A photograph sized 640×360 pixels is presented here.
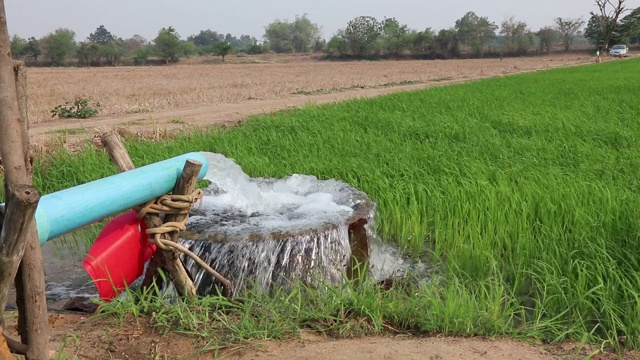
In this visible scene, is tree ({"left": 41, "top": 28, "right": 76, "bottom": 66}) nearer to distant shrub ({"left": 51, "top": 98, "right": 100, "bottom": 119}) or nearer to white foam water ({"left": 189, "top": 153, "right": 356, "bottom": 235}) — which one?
distant shrub ({"left": 51, "top": 98, "right": 100, "bottom": 119})

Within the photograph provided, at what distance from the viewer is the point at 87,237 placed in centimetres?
397

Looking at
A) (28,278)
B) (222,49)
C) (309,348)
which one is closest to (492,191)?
(309,348)

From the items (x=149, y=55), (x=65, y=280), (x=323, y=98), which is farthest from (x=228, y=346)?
(x=149, y=55)

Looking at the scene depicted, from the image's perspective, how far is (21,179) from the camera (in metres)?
1.54

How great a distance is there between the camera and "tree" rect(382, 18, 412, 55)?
57188mm

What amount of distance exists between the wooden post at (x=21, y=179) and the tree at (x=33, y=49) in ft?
185

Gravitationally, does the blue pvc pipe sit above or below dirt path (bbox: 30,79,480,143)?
above

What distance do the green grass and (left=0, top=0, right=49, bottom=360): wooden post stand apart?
1.25 meters

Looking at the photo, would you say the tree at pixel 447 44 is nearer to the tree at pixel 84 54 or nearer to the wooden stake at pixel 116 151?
the tree at pixel 84 54

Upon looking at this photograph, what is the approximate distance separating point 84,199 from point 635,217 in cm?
262

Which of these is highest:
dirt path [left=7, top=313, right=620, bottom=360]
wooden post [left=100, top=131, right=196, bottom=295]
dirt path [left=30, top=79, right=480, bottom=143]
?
wooden post [left=100, top=131, right=196, bottom=295]

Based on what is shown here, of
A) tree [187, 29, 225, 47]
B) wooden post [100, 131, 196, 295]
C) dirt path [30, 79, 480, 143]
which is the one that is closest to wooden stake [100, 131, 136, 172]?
wooden post [100, 131, 196, 295]

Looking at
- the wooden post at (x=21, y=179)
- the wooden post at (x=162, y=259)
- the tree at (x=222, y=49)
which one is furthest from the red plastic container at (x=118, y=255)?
the tree at (x=222, y=49)

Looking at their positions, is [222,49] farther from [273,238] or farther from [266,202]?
[273,238]
